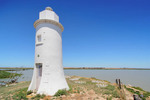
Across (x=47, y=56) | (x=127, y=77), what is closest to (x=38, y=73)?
(x=47, y=56)

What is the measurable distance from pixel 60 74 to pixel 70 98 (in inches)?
83.3

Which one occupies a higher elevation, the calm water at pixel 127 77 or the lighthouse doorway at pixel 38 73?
the lighthouse doorway at pixel 38 73

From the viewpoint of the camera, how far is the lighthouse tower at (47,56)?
5895 millimetres

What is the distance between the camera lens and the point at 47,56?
6113 millimetres

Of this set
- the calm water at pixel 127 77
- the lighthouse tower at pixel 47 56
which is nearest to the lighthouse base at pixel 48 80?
the lighthouse tower at pixel 47 56

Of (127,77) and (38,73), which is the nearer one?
(38,73)

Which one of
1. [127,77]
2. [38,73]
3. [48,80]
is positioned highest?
[38,73]

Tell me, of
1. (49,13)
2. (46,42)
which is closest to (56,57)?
(46,42)

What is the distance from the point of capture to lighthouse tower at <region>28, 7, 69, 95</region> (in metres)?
5.89

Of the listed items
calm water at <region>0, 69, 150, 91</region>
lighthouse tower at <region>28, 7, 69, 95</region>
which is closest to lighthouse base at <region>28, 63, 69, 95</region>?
lighthouse tower at <region>28, 7, 69, 95</region>

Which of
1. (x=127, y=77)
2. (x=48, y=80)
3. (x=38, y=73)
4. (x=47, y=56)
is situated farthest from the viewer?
(x=127, y=77)

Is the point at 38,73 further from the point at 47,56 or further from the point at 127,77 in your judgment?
the point at 127,77

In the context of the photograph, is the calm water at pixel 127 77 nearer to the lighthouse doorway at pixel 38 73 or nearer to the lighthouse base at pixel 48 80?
the lighthouse base at pixel 48 80

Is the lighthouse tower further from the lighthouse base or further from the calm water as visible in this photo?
the calm water
